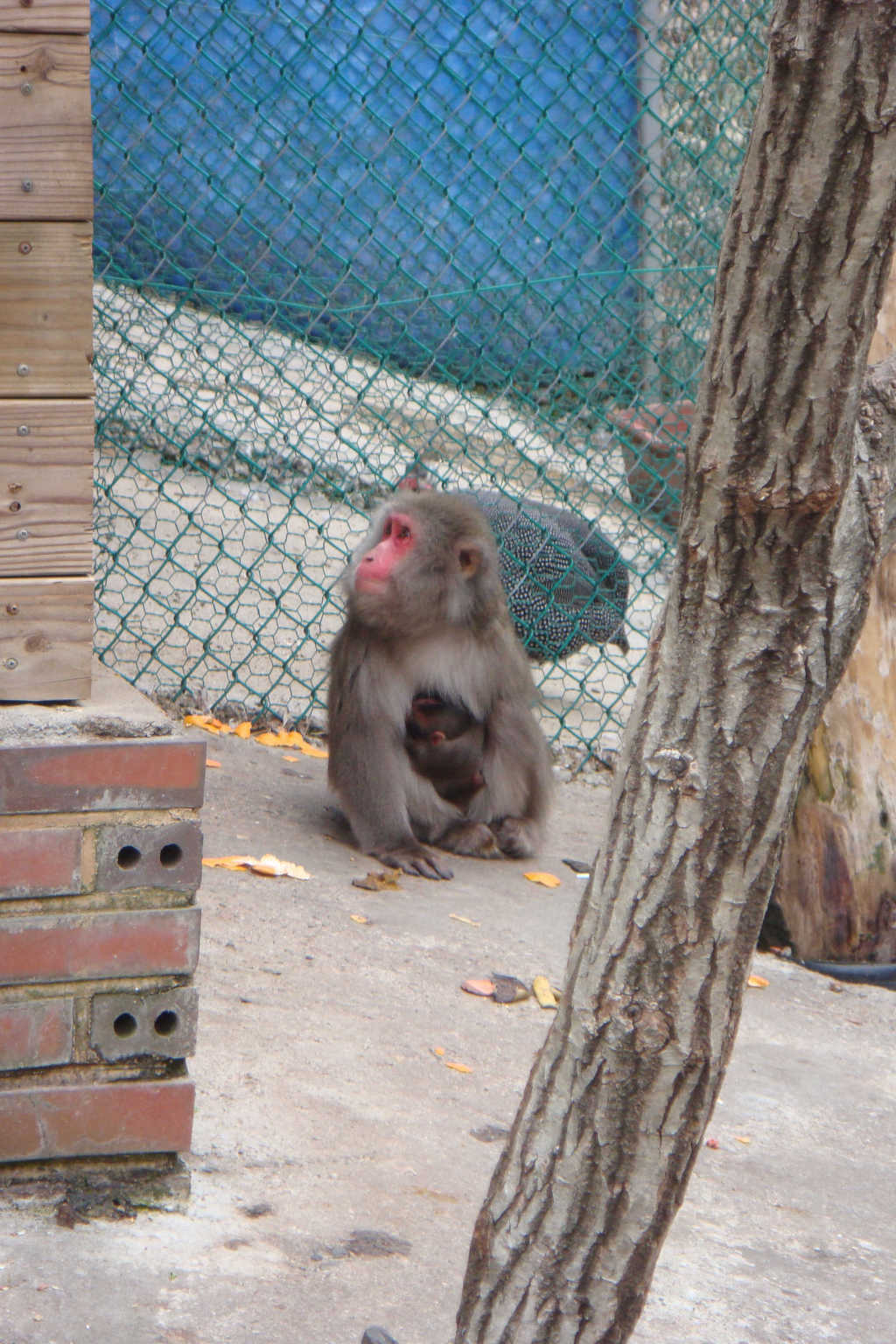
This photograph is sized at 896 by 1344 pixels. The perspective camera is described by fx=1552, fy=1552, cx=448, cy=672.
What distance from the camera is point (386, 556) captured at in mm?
4566

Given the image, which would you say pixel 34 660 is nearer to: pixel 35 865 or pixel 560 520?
pixel 35 865

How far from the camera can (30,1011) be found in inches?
90.4

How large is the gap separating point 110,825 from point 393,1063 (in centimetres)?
107

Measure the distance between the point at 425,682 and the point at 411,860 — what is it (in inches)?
22.3

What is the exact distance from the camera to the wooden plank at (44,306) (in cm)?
217

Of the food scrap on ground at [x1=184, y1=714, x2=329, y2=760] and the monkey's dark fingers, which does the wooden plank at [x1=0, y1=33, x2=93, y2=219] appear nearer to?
the monkey's dark fingers

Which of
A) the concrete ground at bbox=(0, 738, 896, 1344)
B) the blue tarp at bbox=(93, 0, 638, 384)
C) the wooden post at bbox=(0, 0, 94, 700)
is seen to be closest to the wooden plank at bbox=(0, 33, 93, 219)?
the wooden post at bbox=(0, 0, 94, 700)

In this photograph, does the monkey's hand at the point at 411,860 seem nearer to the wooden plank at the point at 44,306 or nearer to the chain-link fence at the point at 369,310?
the chain-link fence at the point at 369,310

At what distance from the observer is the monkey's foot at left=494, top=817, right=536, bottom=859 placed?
15.9 ft

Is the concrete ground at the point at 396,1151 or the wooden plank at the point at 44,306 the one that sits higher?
the wooden plank at the point at 44,306

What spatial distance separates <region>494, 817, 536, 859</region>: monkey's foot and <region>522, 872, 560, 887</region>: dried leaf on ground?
5.0 inches

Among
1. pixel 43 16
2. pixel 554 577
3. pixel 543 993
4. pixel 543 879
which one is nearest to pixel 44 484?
pixel 43 16

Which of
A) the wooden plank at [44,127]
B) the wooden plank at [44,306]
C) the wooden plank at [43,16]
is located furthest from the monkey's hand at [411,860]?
the wooden plank at [43,16]

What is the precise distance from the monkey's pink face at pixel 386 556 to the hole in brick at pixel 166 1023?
2.32 metres
